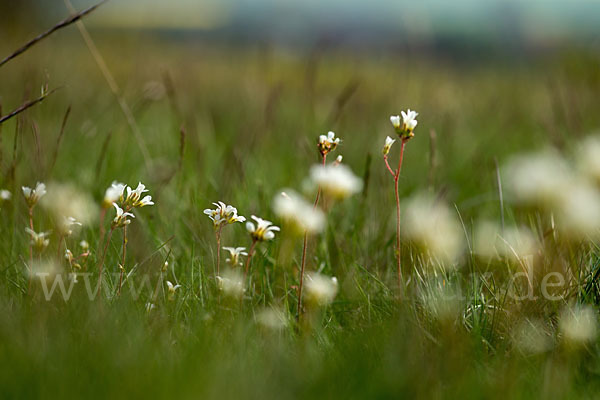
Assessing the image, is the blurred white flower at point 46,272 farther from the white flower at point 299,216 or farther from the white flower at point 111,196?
the white flower at point 299,216

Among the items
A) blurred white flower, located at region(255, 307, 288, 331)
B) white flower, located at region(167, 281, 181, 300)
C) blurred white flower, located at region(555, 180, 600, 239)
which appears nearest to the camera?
blurred white flower, located at region(555, 180, 600, 239)

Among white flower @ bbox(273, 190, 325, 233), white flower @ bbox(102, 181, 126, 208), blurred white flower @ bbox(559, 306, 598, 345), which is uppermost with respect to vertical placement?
white flower @ bbox(102, 181, 126, 208)

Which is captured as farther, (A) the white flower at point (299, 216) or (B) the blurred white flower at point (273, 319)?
(B) the blurred white flower at point (273, 319)

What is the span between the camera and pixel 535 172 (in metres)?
1.14

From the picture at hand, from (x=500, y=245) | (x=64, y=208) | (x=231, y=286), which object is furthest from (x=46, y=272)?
(x=500, y=245)

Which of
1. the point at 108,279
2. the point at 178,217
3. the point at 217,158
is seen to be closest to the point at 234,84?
the point at 217,158

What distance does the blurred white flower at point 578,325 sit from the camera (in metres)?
1.22

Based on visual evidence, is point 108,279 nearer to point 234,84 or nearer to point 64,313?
point 64,313

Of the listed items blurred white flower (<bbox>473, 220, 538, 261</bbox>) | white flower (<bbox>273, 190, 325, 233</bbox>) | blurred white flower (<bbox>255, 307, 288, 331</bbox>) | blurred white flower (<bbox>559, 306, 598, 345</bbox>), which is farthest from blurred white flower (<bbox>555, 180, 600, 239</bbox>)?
blurred white flower (<bbox>255, 307, 288, 331</bbox>)

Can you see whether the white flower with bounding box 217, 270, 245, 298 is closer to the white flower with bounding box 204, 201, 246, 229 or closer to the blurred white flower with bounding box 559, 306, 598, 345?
A: the white flower with bounding box 204, 201, 246, 229

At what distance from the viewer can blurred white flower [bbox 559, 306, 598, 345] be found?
3.99ft

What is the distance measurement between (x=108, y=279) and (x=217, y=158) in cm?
162

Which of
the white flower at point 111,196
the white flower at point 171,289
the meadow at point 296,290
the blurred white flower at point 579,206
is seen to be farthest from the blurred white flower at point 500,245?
the white flower at point 111,196

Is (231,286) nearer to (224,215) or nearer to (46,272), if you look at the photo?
(224,215)
